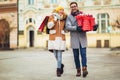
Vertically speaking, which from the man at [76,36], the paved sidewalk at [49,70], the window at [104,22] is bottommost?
the paved sidewalk at [49,70]

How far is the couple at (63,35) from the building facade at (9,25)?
127 ft

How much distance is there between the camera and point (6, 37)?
49.1m

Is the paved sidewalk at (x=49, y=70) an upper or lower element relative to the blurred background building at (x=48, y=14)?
lower

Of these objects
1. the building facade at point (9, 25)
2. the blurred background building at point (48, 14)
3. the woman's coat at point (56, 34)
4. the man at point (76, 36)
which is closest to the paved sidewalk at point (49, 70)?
the man at point (76, 36)

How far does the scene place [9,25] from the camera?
4894 centimetres

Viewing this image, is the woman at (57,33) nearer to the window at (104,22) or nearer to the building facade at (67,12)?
the building facade at (67,12)

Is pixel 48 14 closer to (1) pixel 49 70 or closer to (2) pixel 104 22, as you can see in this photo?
(2) pixel 104 22

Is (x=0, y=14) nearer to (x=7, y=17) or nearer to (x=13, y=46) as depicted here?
(x=7, y=17)

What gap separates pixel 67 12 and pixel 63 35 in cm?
3734

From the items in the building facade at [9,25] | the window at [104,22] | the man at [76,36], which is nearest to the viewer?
the man at [76,36]

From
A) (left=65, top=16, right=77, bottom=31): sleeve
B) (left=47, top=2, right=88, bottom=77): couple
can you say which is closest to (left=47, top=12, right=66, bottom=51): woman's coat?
(left=47, top=2, right=88, bottom=77): couple

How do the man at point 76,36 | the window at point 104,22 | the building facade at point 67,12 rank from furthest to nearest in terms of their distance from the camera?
the window at point 104,22
the building facade at point 67,12
the man at point 76,36

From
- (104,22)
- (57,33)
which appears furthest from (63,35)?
(104,22)

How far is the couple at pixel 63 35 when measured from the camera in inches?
366
